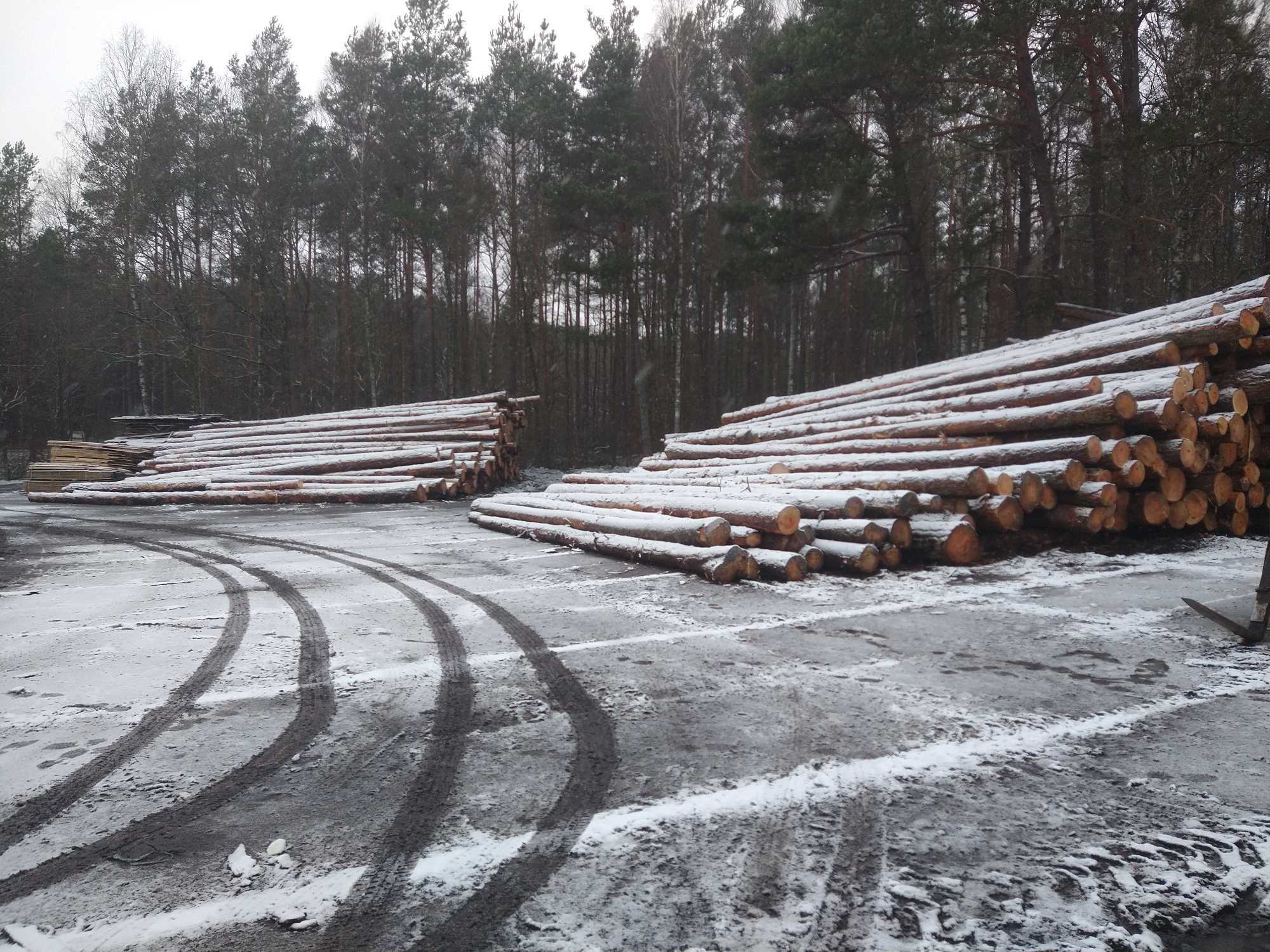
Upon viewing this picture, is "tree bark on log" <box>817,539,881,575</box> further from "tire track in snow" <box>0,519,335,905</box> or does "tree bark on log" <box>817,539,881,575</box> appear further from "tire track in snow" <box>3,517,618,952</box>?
"tire track in snow" <box>0,519,335,905</box>

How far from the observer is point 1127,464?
273 inches

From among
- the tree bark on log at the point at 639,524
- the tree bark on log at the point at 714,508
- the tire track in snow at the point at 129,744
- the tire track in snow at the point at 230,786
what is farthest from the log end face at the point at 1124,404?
the tire track in snow at the point at 129,744

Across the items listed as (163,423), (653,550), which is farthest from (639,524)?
(163,423)

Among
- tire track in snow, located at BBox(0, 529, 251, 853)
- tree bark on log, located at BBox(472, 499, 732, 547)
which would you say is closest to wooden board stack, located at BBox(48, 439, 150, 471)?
tree bark on log, located at BBox(472, 499, 732, 547)

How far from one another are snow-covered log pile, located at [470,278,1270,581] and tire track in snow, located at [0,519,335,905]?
11.2ft

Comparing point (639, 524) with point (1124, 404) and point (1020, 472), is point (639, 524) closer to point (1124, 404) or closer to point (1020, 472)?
point (1020, 472)

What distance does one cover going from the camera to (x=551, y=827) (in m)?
2.41

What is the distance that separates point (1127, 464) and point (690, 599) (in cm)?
429

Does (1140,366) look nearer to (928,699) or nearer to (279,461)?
(928,699)

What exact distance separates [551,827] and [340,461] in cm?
1471

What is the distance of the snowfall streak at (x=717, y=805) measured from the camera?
1946 mm

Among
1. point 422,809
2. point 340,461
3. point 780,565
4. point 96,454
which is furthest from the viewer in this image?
point 96,454

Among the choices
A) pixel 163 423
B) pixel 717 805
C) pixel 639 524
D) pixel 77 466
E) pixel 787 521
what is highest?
pixel 163 423

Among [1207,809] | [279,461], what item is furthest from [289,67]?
[1207,809]
